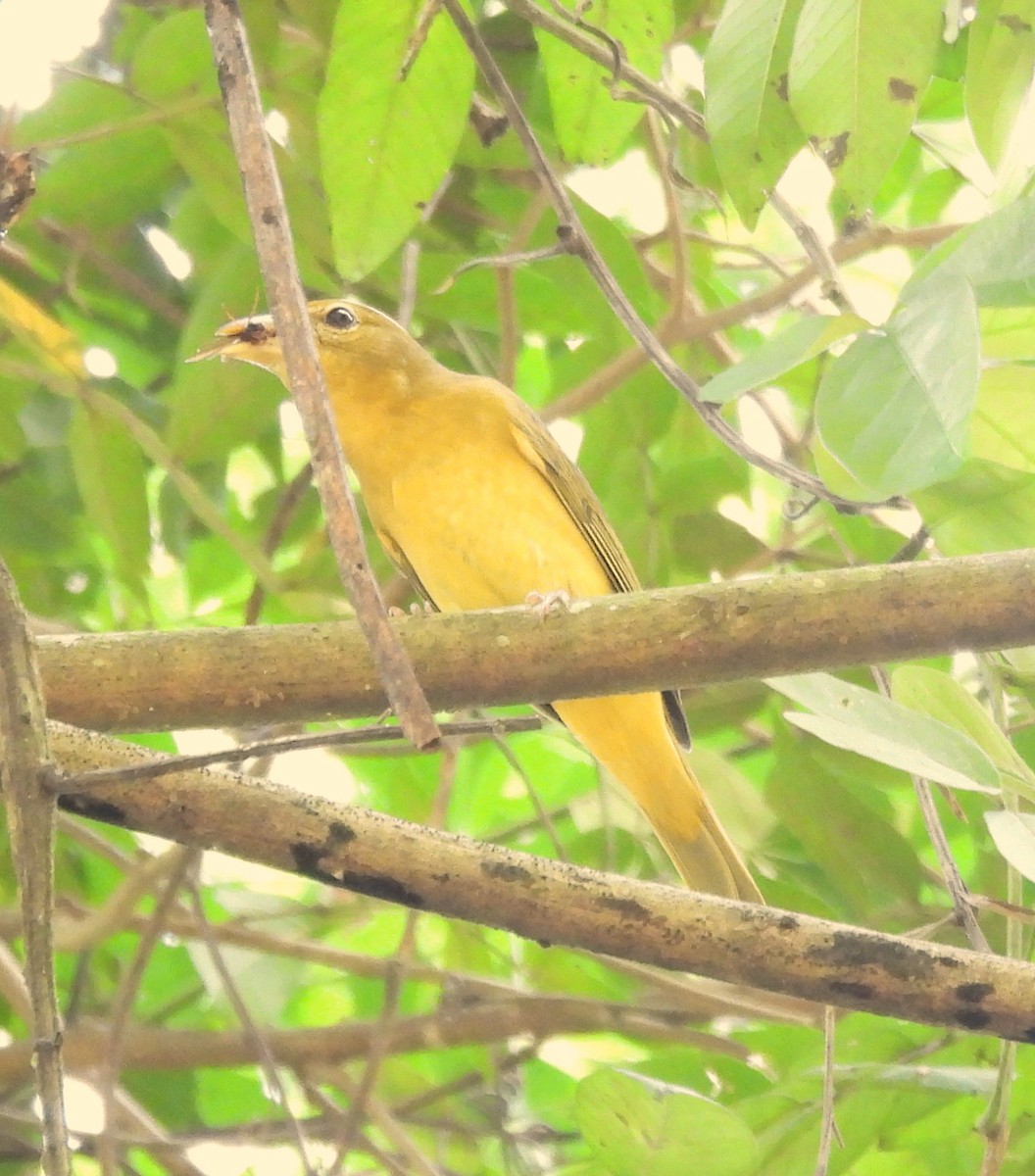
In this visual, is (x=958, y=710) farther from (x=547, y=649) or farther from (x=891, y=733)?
(x=547, y=649)

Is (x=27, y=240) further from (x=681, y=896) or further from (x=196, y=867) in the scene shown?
(x=681, y=896)

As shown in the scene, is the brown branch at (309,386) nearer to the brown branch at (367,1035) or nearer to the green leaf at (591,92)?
the green leaf at (591,92)

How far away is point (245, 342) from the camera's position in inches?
122

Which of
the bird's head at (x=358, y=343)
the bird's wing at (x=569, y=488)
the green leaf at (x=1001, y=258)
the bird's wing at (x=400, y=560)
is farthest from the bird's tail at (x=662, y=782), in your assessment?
the green leaf at (x=1001, y=258)

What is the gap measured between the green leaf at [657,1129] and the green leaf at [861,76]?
3.90ft

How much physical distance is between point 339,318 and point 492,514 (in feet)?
2.08

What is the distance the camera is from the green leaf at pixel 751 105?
6.79ft

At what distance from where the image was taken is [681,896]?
1.87m

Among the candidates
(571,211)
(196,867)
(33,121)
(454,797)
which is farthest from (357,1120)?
(33,121)

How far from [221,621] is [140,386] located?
0.57 m

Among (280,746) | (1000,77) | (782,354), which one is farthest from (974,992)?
(1000,77)

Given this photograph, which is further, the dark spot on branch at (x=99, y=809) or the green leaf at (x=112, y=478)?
the green leaf at (x=112, y=478)

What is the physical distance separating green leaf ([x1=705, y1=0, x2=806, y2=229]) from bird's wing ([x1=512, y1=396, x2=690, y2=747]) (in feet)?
4.11

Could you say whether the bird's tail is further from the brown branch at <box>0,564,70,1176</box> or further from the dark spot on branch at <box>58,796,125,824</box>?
the brown branch at <box>0,564,70,1176</box>
